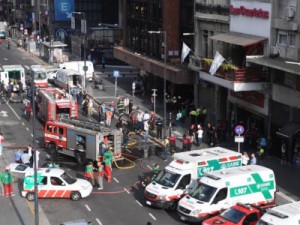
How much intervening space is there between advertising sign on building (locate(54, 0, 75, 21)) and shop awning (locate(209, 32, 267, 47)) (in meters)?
62.5

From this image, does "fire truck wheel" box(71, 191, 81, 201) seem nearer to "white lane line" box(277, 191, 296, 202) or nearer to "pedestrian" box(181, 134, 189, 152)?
"pedestrian" box(181, 134, 189, 152)

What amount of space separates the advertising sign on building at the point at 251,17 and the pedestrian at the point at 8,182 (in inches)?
736

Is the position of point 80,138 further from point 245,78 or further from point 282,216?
point 282,216

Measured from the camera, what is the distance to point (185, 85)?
5491 centimetres

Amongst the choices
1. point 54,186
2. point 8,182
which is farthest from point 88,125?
point 8,182

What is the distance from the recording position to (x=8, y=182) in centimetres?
3120

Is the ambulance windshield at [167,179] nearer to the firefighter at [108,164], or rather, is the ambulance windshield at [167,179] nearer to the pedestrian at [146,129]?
the firefighter at [108,164]

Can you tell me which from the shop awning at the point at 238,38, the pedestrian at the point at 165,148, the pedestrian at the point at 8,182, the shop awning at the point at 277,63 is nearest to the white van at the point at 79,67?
the shop awning at the point at 238,38

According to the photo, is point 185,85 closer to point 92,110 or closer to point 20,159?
point 92,110

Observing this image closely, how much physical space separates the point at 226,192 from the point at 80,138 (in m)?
13.0

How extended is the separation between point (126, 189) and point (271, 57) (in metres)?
13.2

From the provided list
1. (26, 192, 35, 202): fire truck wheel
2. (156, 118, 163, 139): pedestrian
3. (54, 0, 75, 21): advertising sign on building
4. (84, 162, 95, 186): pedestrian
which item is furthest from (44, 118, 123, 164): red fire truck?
(54, 0, 75, 21): advertising sign on building

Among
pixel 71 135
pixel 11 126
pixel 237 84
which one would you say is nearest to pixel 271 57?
pixel 237 84

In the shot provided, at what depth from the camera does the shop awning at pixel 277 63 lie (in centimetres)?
3384
